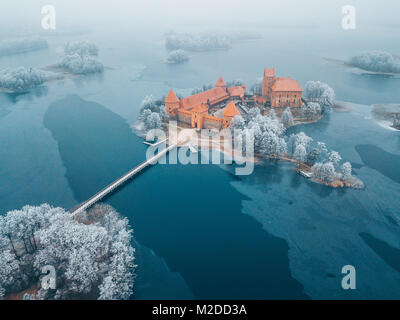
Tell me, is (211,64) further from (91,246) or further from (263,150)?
(91,246)

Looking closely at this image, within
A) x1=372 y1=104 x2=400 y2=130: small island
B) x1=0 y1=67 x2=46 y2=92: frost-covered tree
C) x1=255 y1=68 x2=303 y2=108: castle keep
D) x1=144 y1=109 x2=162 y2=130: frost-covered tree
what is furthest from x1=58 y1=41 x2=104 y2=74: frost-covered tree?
x1=372 y1=104 x2=400 y2=130: small island

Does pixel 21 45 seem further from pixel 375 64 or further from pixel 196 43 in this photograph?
pixel 375 64

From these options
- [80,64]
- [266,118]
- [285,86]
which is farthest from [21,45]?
[266,118]

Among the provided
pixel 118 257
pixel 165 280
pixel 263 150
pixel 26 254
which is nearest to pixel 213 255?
pixel 165 280

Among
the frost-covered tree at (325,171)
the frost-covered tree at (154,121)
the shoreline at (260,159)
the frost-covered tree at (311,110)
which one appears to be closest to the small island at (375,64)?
the frost-covered tree at (311,110)

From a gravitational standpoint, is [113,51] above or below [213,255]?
above

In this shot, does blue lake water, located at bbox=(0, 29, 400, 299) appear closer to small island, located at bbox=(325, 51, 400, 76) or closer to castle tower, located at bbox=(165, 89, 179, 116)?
castle tower, located at bbox=(165, 89, 179, 116)
